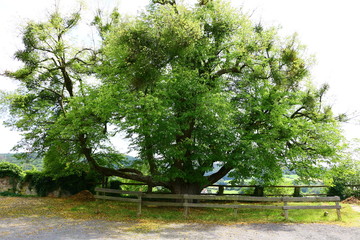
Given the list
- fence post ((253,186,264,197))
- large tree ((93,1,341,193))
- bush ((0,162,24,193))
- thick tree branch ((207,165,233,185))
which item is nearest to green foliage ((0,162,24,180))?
bush ((0,162,24,193))

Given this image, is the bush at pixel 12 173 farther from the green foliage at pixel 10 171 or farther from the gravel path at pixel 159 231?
the gravel path at pixel 159 231

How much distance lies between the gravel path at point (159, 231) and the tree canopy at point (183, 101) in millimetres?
4126

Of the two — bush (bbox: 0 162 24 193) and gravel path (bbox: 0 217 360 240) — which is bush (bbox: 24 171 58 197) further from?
gravel path (bbox: 0 217 360 240)

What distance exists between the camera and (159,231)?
33.9 feet

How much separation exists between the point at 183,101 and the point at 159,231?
7.42 meters

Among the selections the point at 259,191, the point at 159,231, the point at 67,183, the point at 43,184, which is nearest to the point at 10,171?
the point at 43,184

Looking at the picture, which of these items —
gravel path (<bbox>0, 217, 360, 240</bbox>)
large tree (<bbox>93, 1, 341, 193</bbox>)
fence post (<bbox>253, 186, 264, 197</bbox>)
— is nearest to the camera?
gravel path (<bbox>0, 217, 360, 240</bbox>)

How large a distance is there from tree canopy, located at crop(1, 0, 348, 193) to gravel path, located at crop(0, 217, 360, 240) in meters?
4.13

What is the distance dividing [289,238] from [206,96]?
777 cm

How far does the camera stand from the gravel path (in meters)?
9.41

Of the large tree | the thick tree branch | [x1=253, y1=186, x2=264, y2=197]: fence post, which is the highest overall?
the large tree

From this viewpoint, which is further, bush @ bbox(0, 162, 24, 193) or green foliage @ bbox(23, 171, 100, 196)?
bush @ bbox(0, 162, 24, 193)

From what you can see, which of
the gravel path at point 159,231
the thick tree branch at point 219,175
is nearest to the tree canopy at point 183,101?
the thick tree branch at point 219,175

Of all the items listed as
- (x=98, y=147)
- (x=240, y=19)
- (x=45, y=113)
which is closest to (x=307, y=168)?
(x=240, y=19)
